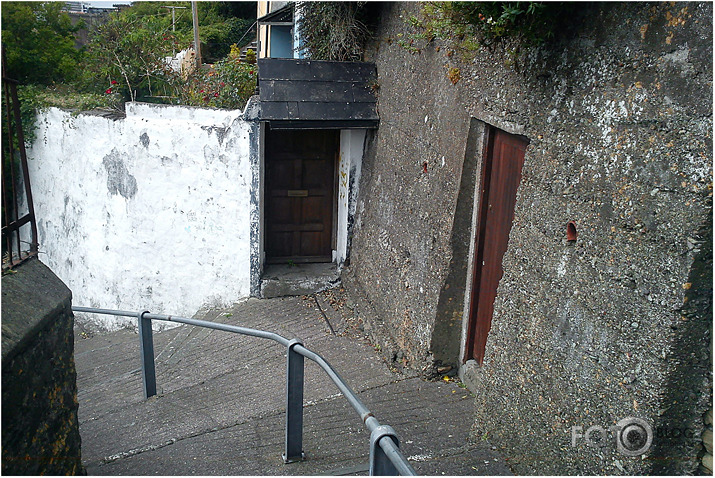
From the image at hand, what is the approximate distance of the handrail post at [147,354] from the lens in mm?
5250

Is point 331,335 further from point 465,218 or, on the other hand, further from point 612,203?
point 612,203

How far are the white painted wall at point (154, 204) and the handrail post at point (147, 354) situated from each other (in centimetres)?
224

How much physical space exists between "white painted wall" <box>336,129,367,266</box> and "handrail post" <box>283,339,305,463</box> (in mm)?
3969

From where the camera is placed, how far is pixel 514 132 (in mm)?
3816

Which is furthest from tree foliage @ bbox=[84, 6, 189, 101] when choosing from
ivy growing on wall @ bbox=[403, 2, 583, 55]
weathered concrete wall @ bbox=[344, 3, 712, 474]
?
ivy growing on wall @ bbox=[403, 2, 583, 55]

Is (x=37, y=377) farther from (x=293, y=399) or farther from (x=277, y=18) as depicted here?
(x=277, y=18)

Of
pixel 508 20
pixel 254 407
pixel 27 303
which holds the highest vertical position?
pixel 508 20

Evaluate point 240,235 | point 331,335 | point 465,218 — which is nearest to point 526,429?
point 465,218

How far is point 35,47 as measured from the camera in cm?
1003

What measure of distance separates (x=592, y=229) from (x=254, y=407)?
3.11m

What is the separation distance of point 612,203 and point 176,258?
5.80m

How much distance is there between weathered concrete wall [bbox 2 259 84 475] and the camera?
8.16ft

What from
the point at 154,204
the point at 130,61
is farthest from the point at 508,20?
the point at 130,61

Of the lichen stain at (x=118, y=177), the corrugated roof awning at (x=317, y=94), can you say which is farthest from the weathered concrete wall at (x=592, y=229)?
the lichen stain at (x=118, y=177)
